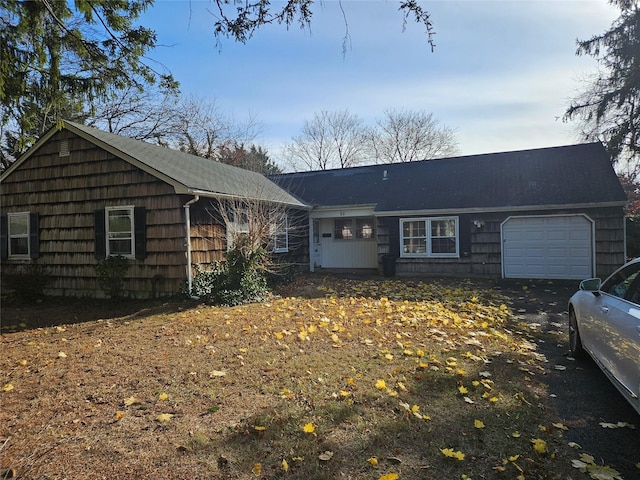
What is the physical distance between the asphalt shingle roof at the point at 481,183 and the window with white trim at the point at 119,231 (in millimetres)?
7442

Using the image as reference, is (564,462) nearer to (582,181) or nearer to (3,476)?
(3,476)

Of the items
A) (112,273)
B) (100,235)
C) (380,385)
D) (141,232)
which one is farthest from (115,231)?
(380,385)

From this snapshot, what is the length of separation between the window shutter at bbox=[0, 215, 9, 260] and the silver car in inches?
566

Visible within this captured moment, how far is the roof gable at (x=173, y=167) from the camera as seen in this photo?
997 cm

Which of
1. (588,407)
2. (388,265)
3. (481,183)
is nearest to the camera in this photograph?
(588,407)

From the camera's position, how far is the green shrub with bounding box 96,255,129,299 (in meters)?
9.81

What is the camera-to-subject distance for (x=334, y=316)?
7.52m

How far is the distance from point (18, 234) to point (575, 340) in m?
14.1

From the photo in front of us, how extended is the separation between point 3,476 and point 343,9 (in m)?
4.65

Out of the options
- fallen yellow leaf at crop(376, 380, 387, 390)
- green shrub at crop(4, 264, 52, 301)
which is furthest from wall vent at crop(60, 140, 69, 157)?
fallen yellow leaf at crop(376, 380, 387, 390)

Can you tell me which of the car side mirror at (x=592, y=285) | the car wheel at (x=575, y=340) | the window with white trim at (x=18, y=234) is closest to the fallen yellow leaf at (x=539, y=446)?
the car side mirror at (x=592, y=285)

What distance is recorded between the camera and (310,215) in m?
16.0

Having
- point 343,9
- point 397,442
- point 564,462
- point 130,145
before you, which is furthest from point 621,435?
point 130,145

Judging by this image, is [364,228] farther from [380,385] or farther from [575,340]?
[380,385]
